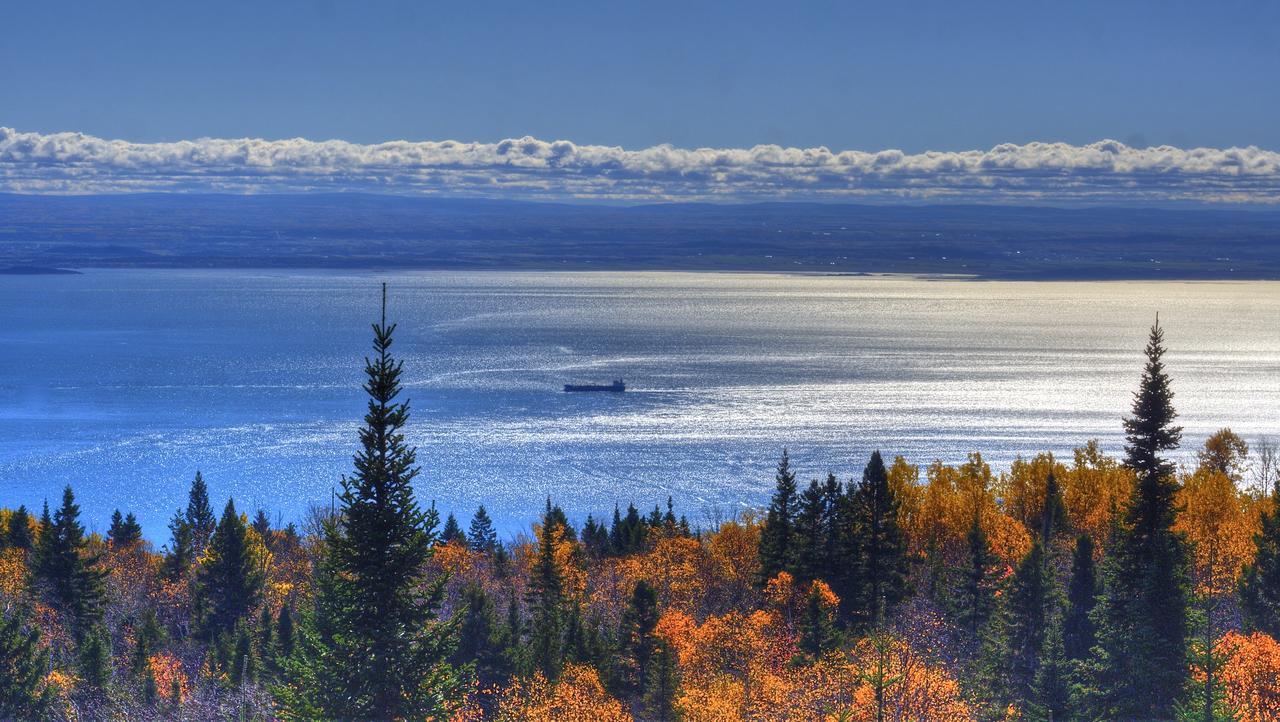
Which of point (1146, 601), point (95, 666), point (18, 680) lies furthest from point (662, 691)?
point (18, 680)

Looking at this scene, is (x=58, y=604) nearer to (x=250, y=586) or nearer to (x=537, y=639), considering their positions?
(x=250, y=586)

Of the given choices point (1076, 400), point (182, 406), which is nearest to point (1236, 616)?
point (1076, 400)

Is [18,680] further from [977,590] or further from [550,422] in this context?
[550,422]

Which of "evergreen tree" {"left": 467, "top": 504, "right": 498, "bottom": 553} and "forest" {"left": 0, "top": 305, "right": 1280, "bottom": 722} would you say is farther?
"evergreen tree" {"left": 467, "top": 504, "right": 498, "bottom": 553}

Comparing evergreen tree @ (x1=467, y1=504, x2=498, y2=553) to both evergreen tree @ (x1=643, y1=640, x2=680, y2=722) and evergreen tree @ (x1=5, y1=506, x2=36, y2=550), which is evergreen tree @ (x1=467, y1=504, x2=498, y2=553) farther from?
evergreen tree @ (x1=643, y1=640, x2=680, y2=722)

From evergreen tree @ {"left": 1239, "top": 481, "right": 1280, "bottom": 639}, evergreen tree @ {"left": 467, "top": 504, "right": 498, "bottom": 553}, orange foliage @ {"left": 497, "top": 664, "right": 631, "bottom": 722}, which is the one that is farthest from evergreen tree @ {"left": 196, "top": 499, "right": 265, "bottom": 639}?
evergreen tree @ {"left": 1239, "top": 481, "right": 1280, "bottom": 639}

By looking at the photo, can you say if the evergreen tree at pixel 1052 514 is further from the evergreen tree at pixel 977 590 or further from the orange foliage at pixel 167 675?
the orange foliage at pixel 167 675
